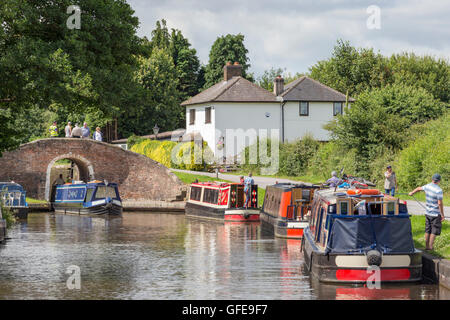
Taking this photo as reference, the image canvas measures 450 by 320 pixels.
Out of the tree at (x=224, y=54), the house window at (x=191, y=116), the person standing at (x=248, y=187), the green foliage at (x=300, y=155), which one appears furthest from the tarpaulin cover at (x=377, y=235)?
the tree at (x=224, y=54)

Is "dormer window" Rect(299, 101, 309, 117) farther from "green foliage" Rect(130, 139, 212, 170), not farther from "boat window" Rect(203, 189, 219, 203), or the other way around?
"boat window" Rect(203, 189, 219, 203)

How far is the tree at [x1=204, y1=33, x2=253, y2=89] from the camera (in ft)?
217

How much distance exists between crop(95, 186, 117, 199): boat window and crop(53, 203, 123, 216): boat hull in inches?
34.4

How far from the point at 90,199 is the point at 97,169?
2890 millimetres

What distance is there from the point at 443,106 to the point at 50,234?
2093 cm

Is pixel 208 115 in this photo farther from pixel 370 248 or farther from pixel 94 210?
pixel 370 248

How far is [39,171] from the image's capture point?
3772 cm

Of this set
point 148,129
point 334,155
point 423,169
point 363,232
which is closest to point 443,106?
point 334,155

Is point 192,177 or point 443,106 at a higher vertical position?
point 443,106

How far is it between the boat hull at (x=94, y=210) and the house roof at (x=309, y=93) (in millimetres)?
19661

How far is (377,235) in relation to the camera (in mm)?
13945

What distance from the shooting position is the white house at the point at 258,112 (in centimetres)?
5003

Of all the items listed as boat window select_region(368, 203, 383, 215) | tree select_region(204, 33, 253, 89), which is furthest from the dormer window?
boat window select_region(368, 203, 383, 215)
